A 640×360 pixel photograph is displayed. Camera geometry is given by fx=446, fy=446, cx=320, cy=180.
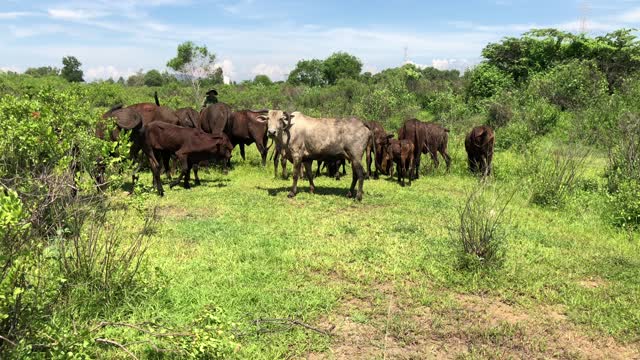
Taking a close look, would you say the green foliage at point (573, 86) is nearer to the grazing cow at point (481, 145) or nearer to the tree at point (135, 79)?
the grazing cow at point (481, 145)

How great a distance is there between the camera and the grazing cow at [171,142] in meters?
9.43

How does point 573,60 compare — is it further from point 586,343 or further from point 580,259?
point 586,343

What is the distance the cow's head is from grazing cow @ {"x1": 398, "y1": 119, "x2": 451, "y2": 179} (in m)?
3.91

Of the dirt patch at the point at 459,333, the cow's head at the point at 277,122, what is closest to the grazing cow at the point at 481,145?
the cow's head at the point at 277,122

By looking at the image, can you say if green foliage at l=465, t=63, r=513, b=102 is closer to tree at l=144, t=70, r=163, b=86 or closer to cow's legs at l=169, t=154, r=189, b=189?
cow's legs at l=169, t=154, r=189, b=189

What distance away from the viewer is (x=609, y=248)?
22.0 ft

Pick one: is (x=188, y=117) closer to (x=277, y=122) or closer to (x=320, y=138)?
(x=277, y=122)

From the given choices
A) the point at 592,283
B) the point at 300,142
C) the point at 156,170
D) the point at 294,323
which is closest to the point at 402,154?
the point at 300,142

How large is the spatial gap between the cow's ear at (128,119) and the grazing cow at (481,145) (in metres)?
8.39

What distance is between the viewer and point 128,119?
947cm

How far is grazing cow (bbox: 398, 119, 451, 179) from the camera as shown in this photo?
12.2 metres

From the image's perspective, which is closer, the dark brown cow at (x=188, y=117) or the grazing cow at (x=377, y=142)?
the grazing cow at (x=377, y=142)

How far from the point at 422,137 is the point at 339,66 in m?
60.2

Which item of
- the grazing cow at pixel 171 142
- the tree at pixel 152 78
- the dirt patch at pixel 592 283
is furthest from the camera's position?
the tree at pixel 152 78
